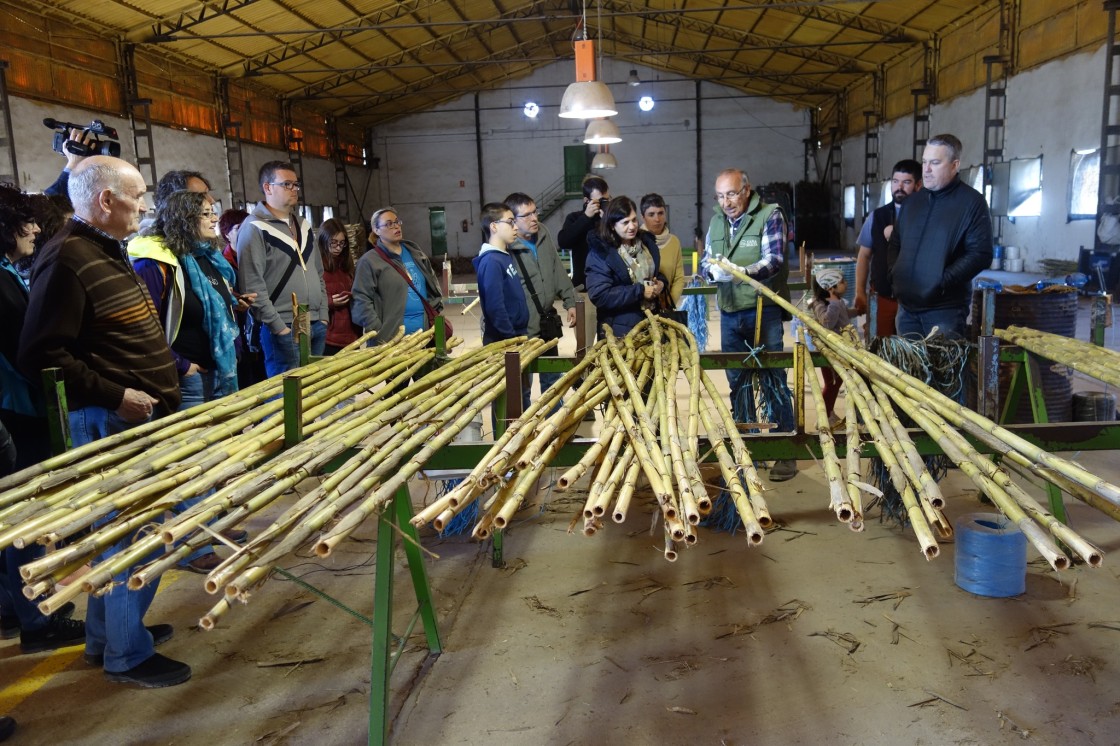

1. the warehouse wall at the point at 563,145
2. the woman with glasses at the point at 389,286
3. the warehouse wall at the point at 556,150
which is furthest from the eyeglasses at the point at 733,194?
the warehouse wall at the point at 563,145

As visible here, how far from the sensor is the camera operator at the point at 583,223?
4637 millimetres

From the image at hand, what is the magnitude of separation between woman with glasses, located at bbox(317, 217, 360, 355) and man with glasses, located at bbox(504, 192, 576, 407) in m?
0.88

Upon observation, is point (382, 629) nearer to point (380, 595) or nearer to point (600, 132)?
point (380, 595)

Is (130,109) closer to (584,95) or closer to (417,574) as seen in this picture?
(584,95)

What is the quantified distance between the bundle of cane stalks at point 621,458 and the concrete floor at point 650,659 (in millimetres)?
618

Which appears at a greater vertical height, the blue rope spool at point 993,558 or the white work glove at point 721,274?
the white work glove at point 721,274

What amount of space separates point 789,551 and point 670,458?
5.19 ft

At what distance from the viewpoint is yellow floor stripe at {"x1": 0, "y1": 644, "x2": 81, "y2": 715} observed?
90.1 inches

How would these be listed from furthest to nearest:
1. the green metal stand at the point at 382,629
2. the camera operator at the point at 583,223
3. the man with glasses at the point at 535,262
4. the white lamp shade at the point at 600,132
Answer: the white lamp shade at the point at 600,132 < the camera operator at the point at 583,223 < the man with glasses at the point at 535,262 < the green metal stand at the point at 382,629

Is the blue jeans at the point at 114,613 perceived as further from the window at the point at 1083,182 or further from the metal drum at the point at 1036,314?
the window at the point at 1083,182

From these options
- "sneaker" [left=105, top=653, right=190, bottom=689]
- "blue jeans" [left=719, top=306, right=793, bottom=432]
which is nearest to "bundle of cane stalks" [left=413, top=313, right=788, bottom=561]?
"blue jeans" [left=719, top=306, right=793, bottom=432]

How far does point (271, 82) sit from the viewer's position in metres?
16.7

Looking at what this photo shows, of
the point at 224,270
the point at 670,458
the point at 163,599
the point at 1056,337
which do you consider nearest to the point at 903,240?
the point at 1056,337

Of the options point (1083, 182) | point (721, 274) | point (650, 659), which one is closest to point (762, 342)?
point (721, 274)
